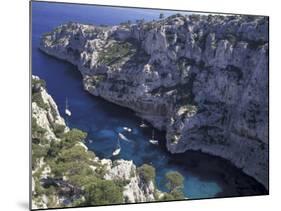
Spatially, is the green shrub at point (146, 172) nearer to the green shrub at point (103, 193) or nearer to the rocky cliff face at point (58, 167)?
the rocky cliff face at point (58, 167)

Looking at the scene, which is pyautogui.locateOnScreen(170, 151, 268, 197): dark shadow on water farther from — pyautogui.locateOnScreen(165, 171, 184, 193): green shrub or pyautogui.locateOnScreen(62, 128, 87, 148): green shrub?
pyautogui.locateOnScreen(62, 128, 87, 148): green shrub

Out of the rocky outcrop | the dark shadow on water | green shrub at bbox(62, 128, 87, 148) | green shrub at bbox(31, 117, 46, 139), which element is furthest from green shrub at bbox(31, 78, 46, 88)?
the dark shadow on water

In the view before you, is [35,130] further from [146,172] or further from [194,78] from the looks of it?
[194,78]

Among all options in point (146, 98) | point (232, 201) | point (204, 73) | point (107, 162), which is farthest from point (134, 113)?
point (232, 201)

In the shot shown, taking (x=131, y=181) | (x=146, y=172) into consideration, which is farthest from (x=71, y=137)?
(x=146, y=172)

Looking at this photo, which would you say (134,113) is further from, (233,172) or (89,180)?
(233,172)

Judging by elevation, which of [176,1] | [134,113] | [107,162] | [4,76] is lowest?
[107,162]
